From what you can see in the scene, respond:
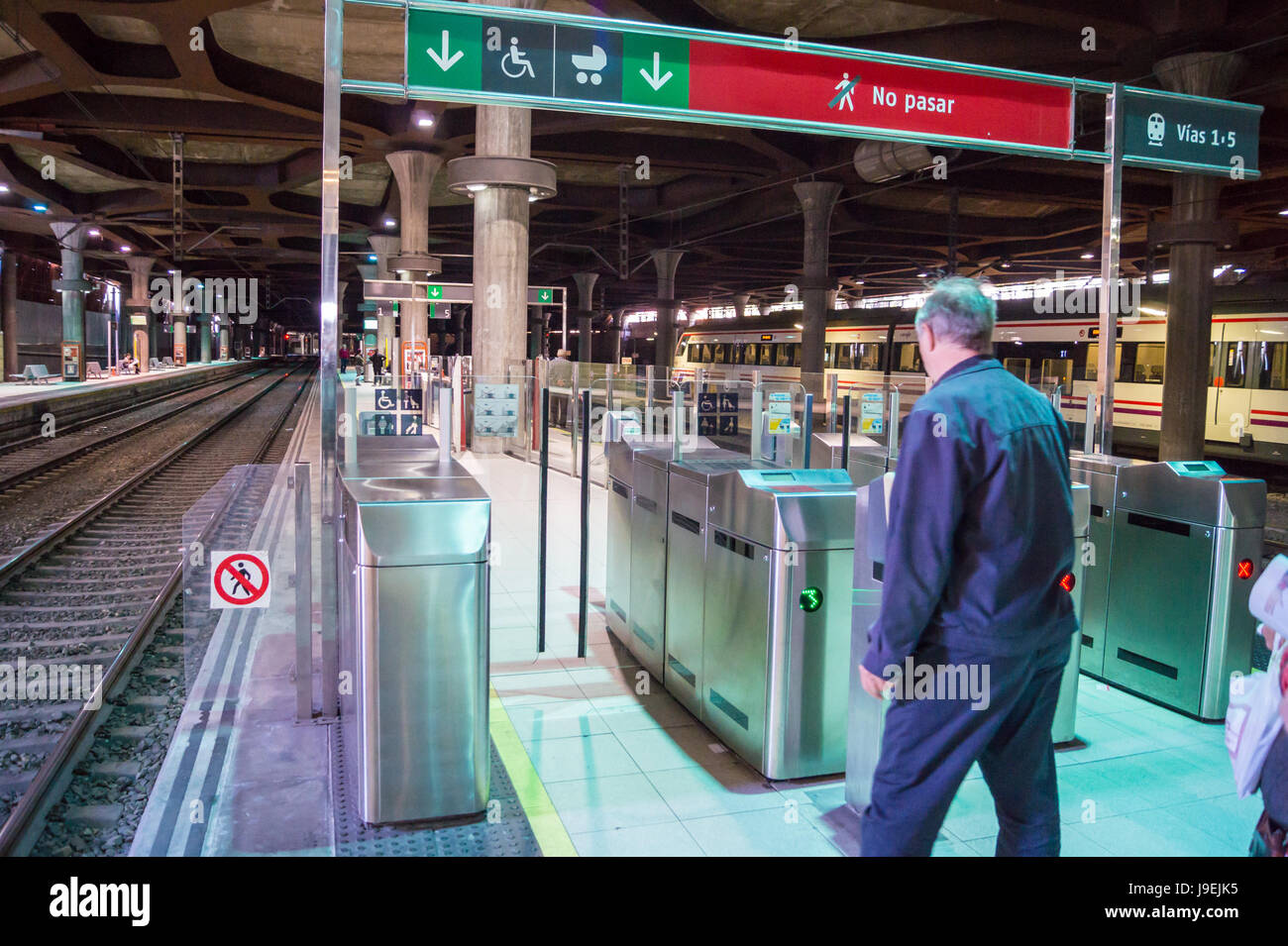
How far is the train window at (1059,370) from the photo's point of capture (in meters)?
21.2

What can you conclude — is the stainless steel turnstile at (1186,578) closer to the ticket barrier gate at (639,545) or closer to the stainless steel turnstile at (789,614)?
the stainless steel turnstile at (789,614)

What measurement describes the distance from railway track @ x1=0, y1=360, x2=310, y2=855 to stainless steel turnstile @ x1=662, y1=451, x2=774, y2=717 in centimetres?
233

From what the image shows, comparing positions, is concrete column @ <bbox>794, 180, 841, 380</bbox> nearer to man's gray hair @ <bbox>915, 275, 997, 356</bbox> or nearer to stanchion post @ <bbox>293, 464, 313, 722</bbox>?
stanchion post @ <bbox>293, 464, 313, 722</bbox>

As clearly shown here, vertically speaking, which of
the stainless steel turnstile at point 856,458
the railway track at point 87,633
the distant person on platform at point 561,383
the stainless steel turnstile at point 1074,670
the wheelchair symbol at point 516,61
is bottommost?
the railway track at point 87,633

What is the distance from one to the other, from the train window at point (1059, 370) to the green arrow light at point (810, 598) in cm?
1869

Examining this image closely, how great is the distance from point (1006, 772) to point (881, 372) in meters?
24.4

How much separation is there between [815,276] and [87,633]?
25.0 metres

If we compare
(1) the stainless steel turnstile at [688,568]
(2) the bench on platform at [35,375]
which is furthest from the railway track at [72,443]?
(1) the stainless steel turnstile at [688,568]

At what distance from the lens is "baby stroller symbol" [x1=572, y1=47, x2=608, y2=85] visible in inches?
208

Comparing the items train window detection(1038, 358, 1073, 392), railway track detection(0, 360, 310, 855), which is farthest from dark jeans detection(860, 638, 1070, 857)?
train window detection(1038, 358, 1073, 392)

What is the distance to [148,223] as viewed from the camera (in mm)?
40500

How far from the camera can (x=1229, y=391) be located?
61.1ft

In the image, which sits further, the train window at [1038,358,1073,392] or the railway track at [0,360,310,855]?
the train window at [1038,358,1073,392]

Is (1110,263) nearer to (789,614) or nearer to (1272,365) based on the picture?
(789,614)
